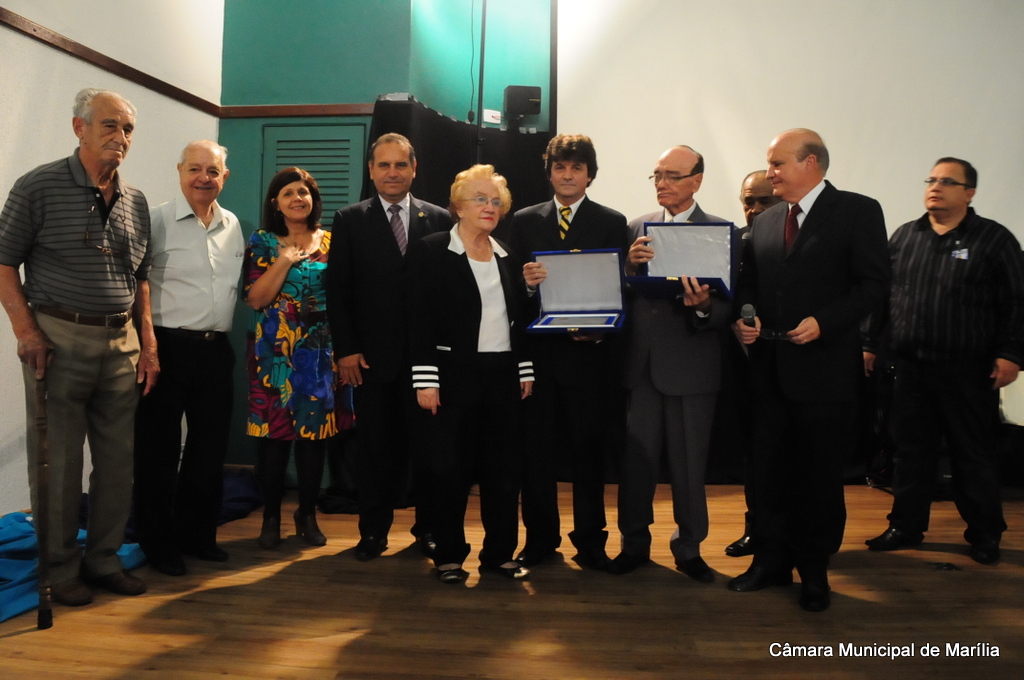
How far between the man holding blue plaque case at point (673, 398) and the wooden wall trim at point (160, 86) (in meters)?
2.17

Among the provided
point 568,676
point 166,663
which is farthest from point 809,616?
point 166,663

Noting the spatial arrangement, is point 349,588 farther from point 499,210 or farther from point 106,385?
point 499,210

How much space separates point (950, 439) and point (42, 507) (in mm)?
3475

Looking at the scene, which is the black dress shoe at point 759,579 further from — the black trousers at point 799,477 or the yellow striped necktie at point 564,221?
the yellow striped necktie at point 564,221

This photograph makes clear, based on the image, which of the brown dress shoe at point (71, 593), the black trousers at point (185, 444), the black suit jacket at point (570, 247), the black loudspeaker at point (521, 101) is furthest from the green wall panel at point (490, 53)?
the brown dress shoe at point (71, 593)

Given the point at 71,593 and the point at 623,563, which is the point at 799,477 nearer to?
the point at 623,563

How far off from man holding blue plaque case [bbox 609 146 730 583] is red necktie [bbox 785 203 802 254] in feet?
0.97

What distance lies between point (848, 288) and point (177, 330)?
2394mm

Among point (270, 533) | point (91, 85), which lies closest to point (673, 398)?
point (270, 533)

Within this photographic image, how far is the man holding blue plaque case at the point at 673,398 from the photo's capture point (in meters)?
2.72

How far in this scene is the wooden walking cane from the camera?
2.22 meters

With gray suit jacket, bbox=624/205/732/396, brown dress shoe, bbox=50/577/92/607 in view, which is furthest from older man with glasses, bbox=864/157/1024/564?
brown dress shoe, bbox=50/577/92/607

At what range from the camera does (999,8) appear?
174 inches

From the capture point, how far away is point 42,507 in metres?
2.27
